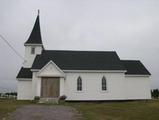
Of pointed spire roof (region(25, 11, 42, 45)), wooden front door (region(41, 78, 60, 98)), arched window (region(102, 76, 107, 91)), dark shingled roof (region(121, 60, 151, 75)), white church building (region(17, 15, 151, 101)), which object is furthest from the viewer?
pointed spire roof (region(25, 11, 42, 45))

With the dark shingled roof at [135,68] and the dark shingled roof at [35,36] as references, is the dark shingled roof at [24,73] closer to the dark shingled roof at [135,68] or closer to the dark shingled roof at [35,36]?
the dark shingled roof at [35,36]

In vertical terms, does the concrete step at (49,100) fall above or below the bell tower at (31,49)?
below

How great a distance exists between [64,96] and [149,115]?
17103mm

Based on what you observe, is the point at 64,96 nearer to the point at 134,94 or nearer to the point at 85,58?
the point at 85,58

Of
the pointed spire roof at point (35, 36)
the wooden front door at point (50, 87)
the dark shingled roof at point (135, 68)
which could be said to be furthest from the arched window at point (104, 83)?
the pointed spire roof at point (35, 36)

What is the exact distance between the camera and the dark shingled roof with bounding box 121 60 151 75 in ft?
136

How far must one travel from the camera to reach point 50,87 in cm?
3678

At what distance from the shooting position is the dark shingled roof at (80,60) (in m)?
39.2

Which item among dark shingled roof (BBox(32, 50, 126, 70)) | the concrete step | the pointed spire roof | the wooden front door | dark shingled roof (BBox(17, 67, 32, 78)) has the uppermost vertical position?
the pointed spire roof

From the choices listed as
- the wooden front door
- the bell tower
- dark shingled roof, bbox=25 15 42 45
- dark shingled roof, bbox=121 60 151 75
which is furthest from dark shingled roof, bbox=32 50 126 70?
dark shingled roof, bbox=25 15 42 45

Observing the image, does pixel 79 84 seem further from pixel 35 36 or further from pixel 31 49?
pixel 35 36

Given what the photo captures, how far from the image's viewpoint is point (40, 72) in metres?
36.7

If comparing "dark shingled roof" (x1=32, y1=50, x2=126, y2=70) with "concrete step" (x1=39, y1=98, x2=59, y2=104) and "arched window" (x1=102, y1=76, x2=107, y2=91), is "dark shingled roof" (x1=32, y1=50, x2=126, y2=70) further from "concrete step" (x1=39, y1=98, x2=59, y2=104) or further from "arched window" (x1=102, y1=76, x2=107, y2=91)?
"concrete step" (x1=39, y1=98, x2=59, y2=104)

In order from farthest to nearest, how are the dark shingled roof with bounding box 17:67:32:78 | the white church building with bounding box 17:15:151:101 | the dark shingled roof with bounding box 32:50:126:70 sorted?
1. the dark shingled roof with bounding box 17:67:32:78
2. the dark shingled roof with bounding box 32:50:126:70
3. the white church building with bounding box 17:15:151:101
